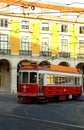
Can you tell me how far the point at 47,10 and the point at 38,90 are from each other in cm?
2671

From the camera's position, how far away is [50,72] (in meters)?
37.1

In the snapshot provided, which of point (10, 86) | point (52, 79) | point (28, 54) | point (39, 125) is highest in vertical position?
point (39, 125)

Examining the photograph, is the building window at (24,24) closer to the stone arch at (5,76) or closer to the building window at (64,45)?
the stone arch at (5,76)

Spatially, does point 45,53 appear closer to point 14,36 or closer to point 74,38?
point 14,36

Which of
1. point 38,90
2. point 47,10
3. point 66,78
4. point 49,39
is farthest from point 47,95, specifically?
point 49,39

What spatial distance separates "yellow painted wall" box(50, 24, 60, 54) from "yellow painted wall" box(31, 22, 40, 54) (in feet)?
7.63

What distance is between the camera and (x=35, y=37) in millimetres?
64562

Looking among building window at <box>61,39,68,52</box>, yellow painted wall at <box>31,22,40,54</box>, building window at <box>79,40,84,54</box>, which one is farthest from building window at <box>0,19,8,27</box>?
building window at <box>79,40,84,54</box>

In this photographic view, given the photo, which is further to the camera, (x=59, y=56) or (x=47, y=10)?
(x=59, y=56)

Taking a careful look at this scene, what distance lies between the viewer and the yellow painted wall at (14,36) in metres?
62.4

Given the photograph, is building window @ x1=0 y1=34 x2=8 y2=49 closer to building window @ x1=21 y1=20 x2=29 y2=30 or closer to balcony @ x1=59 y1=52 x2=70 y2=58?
building window @ x1=21 y1=20 x2=29 y2=30

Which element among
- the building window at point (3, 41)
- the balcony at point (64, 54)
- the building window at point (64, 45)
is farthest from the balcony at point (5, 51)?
the building window at point (64, 45)

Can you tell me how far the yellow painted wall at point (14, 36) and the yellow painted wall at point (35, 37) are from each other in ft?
7.42

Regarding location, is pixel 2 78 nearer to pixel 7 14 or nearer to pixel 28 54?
pixel 28 54
